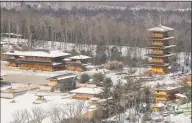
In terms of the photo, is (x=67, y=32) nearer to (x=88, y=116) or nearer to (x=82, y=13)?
(x=82, y=13)

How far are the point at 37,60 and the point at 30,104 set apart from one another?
5.09 meters

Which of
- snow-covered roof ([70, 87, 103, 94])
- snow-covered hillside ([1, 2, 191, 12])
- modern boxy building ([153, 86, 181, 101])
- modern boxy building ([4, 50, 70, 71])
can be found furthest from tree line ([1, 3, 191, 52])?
snow-covered roof ([70, 87, 103, 94])

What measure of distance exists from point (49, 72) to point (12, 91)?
142 inches

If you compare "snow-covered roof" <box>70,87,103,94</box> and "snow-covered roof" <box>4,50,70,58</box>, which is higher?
"snow-covered roof" <box>4,50,70,58</box>

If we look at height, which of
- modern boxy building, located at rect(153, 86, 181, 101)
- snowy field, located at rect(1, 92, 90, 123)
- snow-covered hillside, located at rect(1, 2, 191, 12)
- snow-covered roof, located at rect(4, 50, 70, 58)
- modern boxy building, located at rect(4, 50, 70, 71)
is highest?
snow-covered hillside, located at rect(1, 2, 191, 12)

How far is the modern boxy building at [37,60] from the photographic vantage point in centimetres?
1555

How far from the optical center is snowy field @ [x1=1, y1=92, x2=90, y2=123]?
957 cm

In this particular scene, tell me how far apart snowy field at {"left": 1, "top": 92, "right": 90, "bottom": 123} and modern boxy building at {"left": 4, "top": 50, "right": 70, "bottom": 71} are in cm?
371

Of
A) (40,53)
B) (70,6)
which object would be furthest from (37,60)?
(70,6)

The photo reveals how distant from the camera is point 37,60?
51.5 ft

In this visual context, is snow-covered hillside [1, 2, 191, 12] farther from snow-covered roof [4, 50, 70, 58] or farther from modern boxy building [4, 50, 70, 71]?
modern boxy building [4, 50, 70, 71]

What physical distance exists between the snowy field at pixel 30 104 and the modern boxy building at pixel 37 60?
12.2 ft

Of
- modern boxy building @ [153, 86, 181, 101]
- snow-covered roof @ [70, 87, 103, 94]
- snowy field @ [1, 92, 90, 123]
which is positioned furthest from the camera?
snow-covered roof @ [70, 87, 103, 94]

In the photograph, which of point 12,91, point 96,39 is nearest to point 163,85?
point 12,91
